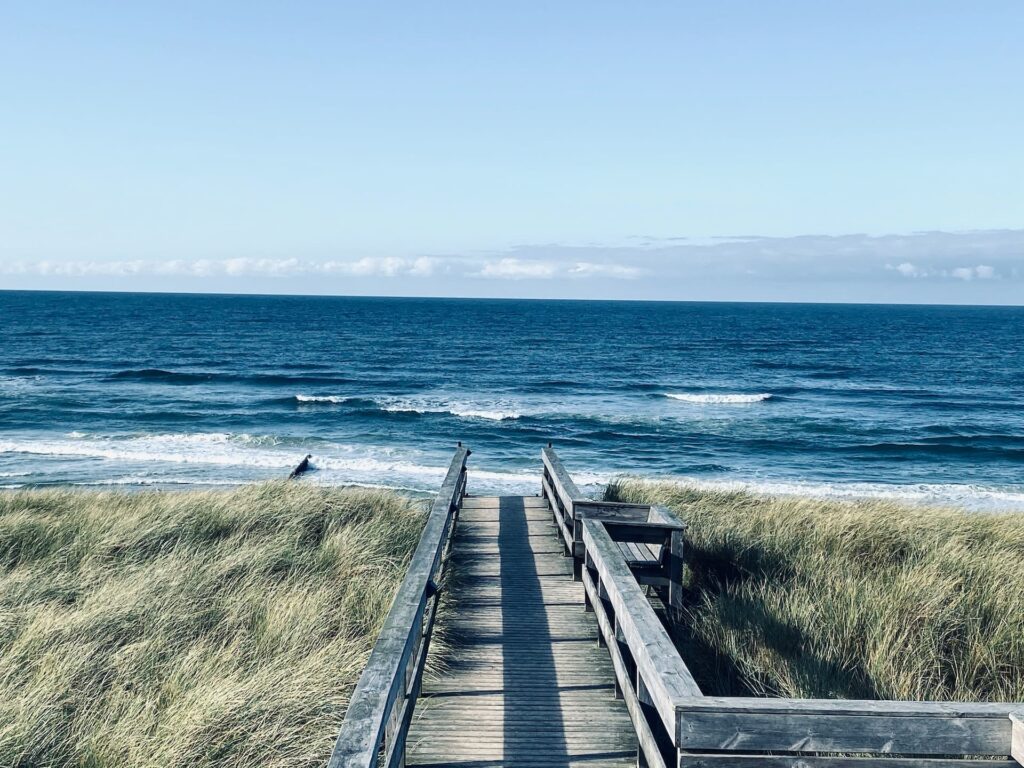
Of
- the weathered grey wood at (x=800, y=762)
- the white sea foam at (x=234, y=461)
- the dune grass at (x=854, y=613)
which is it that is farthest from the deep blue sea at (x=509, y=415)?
the weathered grey wood at (x=800, y=762)

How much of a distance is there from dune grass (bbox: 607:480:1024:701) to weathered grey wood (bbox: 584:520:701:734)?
4.23 feet

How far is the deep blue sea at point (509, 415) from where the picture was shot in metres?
24.4

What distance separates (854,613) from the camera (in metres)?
6.73

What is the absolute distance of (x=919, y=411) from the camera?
3625 cm

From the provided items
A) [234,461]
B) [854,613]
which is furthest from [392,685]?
[234,461]

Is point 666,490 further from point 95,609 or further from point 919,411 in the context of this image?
point 919,411

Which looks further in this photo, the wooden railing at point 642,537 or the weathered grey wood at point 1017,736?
the wooden railing at point 642,537

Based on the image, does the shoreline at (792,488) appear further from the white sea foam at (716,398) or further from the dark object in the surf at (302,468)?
the white sea foam at (716,398)

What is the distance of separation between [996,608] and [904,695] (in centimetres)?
218

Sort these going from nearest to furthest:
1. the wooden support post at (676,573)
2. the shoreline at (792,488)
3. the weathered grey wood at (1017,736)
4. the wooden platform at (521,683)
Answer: the weathered grey wood at (1017,736)
the wooden platform at (521,683)
the wooden support post at (676,573)
the shoreline at (792,488)

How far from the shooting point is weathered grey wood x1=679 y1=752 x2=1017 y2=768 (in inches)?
140

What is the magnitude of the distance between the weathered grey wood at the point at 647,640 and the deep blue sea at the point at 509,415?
15428 millimetres

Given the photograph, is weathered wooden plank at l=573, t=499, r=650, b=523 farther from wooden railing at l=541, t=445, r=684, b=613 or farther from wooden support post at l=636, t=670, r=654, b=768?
wooden support post at l=636, t=670, r=654, b=768

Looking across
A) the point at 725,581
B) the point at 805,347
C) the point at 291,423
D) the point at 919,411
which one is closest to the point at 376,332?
the point at 805,347
